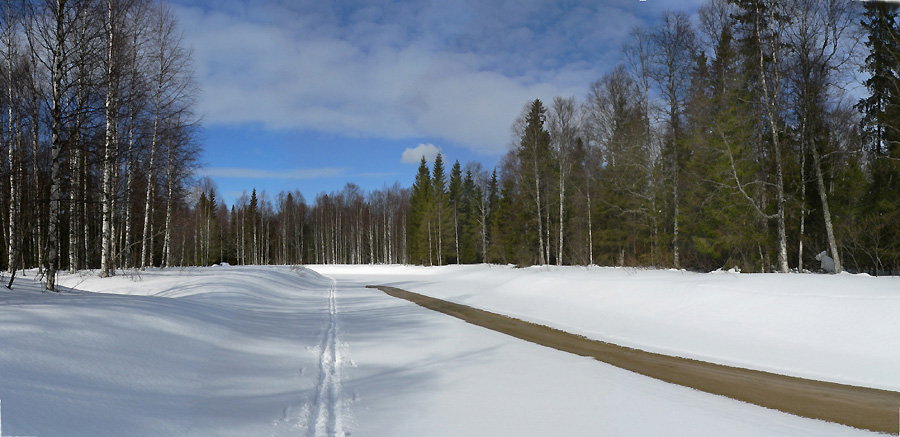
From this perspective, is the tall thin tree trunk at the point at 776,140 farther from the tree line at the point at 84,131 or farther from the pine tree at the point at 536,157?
the tree line at the point at 84,131

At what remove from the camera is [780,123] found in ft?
59.4

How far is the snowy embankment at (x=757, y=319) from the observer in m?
7.11

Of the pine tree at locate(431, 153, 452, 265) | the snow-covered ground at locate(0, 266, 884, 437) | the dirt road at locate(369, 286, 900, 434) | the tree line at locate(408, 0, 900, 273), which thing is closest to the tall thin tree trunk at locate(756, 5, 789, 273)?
the tree line at locate(408, 0, 900, 273)

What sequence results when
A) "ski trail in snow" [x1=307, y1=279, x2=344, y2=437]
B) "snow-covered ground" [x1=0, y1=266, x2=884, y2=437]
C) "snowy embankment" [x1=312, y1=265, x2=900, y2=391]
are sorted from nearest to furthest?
1. "snow-covered ground" [x1=0, y1=266, x2=884, y2=437]
2. "ski trail in snow" [x1=307, y1=279, x2=344, y2=437]
3. "snowy embankment" [x1=312, y1=265, x2=900, y2=391]

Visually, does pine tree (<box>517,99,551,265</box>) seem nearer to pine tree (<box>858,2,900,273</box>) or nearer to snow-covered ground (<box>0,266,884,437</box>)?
pine tree (<box>858,2,900,273</box>)

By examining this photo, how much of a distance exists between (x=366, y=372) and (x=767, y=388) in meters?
5.56

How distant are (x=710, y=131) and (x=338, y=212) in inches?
2277

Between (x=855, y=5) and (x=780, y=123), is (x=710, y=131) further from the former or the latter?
(x=855, y=5)

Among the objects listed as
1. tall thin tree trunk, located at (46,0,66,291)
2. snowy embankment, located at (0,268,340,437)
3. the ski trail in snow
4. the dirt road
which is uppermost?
tall thin tree trunk, located at (46,0,66,291)

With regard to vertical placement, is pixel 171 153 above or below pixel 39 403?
above

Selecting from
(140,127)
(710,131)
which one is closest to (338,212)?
(140,127)

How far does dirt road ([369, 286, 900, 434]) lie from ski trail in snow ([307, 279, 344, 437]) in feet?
13.8

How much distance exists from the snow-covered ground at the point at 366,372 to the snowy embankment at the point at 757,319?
0.16 feet

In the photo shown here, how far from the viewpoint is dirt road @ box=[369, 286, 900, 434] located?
16.0 ft
